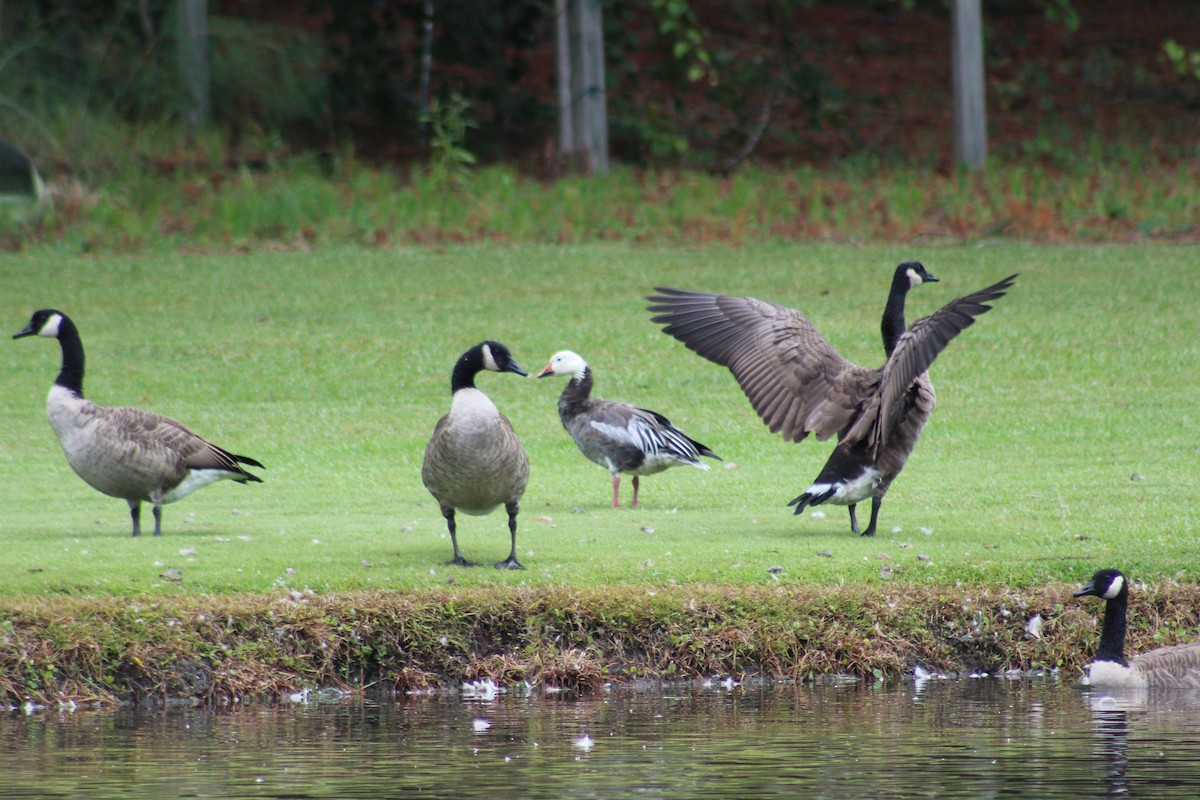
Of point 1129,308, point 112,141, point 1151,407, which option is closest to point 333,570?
point 1151,407

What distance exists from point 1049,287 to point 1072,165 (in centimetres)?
737

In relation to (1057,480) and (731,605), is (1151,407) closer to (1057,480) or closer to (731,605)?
(1057,480)

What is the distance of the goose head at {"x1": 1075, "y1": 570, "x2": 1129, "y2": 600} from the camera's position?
32.0 ft

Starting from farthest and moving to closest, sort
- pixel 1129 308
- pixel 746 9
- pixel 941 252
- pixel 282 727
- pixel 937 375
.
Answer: pixel 746 9, pixel 941 252, pixel 1129 308, pixel 937 375, pixel 282 727

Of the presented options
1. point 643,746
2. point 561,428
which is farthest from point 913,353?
point 561,428

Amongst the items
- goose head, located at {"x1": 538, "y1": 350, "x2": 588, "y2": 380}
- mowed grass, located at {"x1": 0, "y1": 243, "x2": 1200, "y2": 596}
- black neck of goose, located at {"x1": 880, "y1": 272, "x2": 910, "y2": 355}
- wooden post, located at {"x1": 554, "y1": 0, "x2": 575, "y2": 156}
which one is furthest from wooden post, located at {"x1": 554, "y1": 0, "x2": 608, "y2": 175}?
black neck of goose, located at {"x1": 880, "y1": 272, "x2": 910, "y2": 355}

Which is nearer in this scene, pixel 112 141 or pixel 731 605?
pixel 731 605

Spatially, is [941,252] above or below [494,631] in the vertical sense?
above

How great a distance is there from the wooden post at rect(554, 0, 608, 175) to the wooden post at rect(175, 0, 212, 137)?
6.00 meters

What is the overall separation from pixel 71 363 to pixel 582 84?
1726cm

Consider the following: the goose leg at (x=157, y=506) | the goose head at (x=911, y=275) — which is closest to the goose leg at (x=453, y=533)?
the goose leg at (x=157, y=506)

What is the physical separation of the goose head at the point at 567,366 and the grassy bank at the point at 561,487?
103 centimetres

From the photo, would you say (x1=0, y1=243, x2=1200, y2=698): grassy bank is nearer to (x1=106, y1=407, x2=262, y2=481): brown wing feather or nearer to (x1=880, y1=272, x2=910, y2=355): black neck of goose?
(x1=106, y1=407, x2=262, y2=481): brown wing feather

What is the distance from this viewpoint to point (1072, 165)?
96.7 ft
